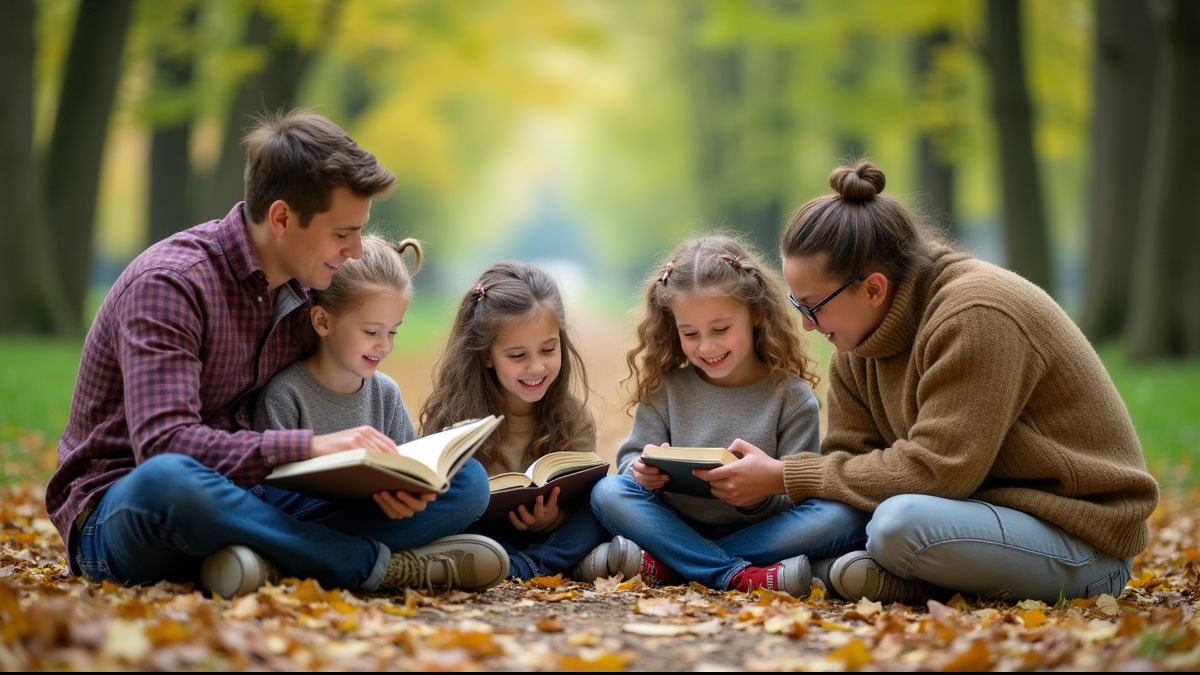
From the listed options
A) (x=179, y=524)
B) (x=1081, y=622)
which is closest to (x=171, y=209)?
(x=179, y=524)

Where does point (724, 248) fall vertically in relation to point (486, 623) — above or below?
above

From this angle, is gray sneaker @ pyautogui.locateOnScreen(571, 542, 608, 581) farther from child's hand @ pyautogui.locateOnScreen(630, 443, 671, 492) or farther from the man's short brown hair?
→ the man's short brown hair

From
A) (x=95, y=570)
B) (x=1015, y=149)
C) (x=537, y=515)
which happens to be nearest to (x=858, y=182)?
(x=537, y=515)

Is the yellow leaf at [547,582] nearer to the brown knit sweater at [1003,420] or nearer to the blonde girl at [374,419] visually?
the blonde girl at [374,419]

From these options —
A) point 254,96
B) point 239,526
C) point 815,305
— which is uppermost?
point 254,96

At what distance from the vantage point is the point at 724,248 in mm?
4430

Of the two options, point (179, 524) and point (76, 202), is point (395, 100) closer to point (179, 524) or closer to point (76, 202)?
point (76, 202)

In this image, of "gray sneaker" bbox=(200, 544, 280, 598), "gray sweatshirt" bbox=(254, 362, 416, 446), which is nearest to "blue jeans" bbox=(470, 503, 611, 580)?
"gray sweatshirt" bbox=(254, 362, 416, 446)

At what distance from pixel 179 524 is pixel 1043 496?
2.49 metres

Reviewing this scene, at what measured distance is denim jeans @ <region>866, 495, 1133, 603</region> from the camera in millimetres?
3582

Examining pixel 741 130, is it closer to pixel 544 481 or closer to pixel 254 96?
pixel 254 96

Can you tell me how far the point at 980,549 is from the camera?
11.8 feet

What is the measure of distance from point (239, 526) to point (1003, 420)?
219 cm

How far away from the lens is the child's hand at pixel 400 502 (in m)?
3.45
